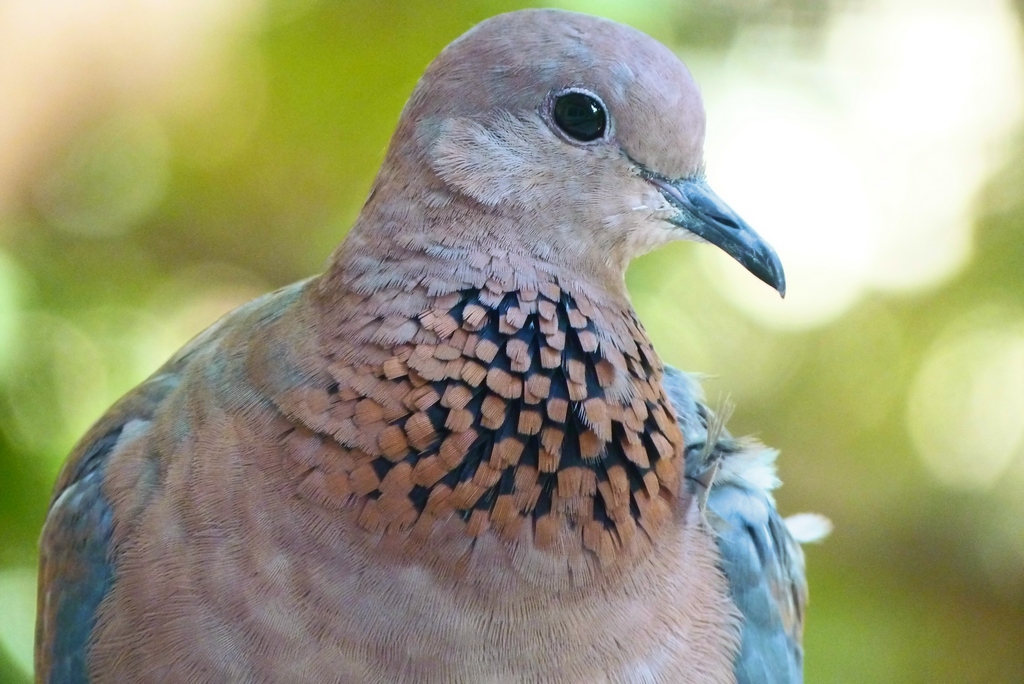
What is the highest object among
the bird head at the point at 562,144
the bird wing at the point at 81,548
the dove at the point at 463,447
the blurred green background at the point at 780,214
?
the blurred green background at the point at 780,214

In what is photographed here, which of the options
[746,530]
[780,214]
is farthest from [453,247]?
[780,214]

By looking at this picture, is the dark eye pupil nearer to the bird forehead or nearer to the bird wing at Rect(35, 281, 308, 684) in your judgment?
the bird forehead

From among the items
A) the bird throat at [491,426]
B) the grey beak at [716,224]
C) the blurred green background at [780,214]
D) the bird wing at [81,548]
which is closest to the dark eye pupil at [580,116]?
the grey beak at [716,224]

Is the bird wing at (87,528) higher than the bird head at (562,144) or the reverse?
the reverse

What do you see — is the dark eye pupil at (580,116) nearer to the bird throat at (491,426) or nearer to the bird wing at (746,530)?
the bird throat at (491,426)

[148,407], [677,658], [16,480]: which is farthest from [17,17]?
[677,658]

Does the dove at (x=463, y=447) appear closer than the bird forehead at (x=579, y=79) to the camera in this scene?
Yes

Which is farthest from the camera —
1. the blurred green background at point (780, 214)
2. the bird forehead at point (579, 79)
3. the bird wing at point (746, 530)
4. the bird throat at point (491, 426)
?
the blurred green background at point (780, 214)

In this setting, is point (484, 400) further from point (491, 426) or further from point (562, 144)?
point (562, 144)
